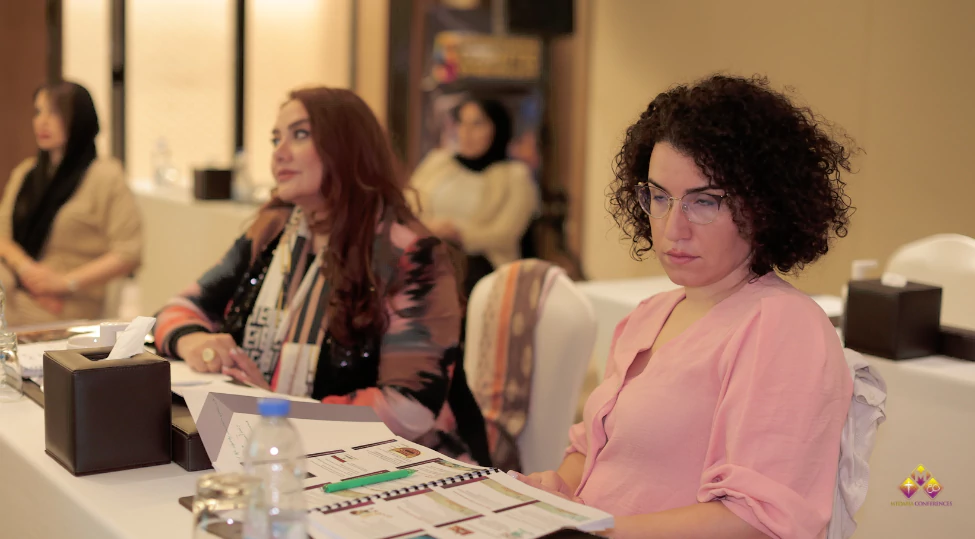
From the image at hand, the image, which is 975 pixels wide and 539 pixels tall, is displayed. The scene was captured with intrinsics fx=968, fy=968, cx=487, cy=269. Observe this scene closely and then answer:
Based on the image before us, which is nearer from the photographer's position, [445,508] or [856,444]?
[445,508]

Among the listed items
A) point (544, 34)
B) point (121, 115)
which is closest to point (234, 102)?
point (121, 115)

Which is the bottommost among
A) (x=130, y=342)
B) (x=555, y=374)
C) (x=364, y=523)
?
(x=555, y=374)

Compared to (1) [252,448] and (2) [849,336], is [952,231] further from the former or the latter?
(1) [252,448]

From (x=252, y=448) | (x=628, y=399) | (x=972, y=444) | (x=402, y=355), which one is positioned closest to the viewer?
(x=252, y=448)

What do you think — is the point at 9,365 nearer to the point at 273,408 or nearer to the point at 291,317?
the point at 291,317

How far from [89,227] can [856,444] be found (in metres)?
3.07

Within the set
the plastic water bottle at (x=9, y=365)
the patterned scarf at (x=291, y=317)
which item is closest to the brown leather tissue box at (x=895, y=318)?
the patterned scarf at (x=291, y=317)

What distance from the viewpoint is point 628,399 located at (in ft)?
4.48

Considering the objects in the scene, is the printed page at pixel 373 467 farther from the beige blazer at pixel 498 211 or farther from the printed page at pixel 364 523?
the beige blazer at pixel 498 211

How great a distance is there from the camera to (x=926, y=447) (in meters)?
2.18

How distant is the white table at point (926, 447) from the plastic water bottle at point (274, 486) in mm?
1623

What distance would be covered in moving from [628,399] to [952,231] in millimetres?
2827

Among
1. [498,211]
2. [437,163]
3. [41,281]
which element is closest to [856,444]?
[41,281]

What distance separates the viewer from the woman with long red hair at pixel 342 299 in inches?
76.0
